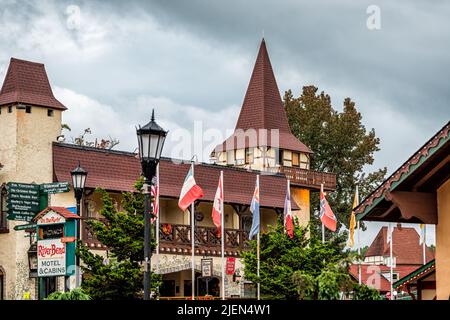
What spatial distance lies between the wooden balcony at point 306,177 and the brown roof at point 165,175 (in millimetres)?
1683

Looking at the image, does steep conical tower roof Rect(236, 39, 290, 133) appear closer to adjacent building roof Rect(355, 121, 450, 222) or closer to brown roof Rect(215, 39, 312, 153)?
brown roof Rect(215, 39, 312, 153)

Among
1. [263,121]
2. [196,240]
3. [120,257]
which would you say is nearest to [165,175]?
[196,240]

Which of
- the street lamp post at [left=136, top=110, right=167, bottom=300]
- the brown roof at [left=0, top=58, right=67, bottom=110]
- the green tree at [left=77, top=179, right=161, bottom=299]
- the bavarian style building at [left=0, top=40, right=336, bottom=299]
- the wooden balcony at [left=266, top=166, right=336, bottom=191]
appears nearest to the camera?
the street lamp post at [left=136, top=110, right=167, bottom=300]

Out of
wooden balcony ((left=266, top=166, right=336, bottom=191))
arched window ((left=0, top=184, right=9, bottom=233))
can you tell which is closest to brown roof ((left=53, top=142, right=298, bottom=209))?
wooden balcony ((left=266, top=166, right=336, bottom=191))

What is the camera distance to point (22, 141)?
37938 millimetres

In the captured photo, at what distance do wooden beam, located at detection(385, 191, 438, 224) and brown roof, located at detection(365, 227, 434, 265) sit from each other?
218ft

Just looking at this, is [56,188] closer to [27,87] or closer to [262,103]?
[27,87]

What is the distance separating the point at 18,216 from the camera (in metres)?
24.8

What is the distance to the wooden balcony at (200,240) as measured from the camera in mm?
41562

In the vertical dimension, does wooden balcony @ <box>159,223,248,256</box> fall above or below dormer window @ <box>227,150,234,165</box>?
below

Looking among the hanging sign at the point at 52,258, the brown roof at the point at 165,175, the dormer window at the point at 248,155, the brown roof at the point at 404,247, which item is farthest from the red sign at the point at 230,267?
the brown roof at the point at 404,247

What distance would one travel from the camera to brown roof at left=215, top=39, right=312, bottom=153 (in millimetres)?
53906
